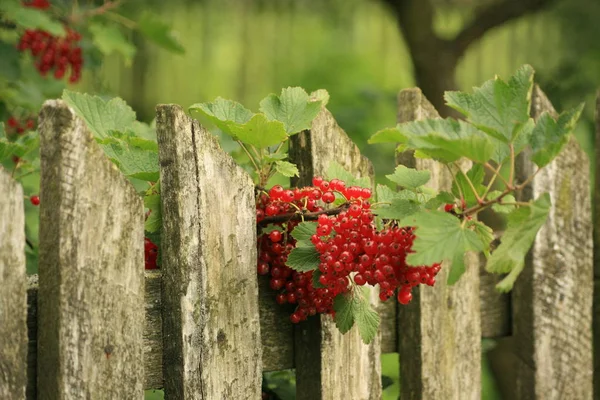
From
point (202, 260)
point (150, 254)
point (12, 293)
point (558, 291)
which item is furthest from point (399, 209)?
point (558, 291)

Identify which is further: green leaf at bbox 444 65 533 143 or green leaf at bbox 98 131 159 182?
green leaf at bbox 98 131 159 182

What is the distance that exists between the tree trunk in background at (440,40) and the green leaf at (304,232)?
2.27m

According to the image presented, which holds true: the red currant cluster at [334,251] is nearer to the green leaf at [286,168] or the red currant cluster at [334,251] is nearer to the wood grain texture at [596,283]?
the green leaf at [286,168]

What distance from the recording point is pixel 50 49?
9.40 feet

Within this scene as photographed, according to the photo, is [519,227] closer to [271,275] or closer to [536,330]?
[271,275]

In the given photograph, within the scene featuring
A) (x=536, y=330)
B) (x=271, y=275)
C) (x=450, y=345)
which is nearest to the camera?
(x=271, y=275)

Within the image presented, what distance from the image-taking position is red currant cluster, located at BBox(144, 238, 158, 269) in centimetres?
159

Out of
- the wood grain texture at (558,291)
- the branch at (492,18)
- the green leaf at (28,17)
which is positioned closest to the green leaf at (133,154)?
the wood grain texture at (558,291)

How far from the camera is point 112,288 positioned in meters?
1.39

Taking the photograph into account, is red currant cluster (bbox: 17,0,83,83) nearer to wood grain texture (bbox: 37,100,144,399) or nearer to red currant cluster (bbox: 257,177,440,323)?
red currant cluster (bbox: 257,177,440,323)

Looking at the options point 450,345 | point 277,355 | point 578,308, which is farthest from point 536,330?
point 277,355

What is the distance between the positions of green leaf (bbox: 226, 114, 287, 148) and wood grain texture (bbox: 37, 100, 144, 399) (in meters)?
0.21

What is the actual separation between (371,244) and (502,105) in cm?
29

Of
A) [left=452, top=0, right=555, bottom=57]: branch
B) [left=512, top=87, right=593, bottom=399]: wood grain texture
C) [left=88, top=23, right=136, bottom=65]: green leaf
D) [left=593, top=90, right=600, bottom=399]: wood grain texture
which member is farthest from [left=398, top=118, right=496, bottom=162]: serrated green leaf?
[left=452, top=0, right=555, bottom=57]: branch
